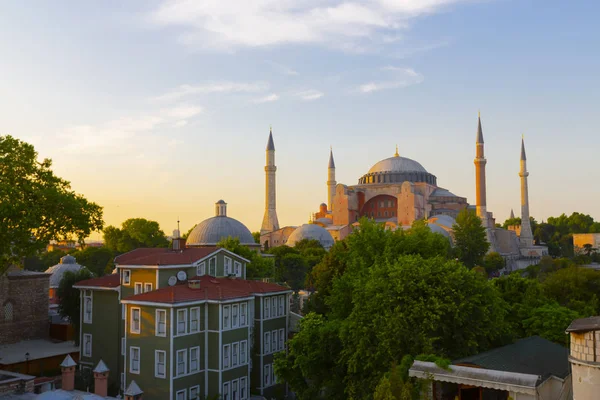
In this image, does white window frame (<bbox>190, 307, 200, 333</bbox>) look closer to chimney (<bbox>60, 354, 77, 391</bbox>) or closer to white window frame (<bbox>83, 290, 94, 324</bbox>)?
chimney (<bbox>60, 354, 77, 391</bbox>)

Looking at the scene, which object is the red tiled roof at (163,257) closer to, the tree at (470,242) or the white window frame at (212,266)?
the white window frame at (212,266)

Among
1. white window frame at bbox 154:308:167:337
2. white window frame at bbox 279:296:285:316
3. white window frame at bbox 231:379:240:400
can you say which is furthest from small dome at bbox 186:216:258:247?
white window frame at bbox 154:308:167:337

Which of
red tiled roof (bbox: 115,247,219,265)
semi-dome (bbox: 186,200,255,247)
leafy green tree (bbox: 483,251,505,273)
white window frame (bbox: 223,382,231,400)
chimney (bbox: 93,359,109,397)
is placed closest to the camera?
chimney (bbox: 93,359,109,397)

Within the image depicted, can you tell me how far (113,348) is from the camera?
25453mm

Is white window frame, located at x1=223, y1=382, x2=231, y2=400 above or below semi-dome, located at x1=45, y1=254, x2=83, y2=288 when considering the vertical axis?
below

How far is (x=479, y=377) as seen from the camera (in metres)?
16.4

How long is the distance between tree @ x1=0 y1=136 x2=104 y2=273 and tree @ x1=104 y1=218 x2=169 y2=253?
4807 centimetres

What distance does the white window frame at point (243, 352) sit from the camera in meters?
24.2

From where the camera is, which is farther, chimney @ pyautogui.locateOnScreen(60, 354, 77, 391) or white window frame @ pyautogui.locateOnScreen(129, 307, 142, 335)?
white window frame @ pyautogui.locateOnScreen(129, 307, 142, 335)

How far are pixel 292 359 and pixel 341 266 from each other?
8.82 m

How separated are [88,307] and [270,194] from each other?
54.2 metres

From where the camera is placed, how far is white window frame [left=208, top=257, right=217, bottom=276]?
26969mm

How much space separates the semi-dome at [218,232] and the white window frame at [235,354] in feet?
91.4

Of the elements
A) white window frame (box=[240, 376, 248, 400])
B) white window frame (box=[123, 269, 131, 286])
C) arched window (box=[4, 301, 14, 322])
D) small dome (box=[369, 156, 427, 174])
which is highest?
small dome (box=[369, 156, 427, 174])
